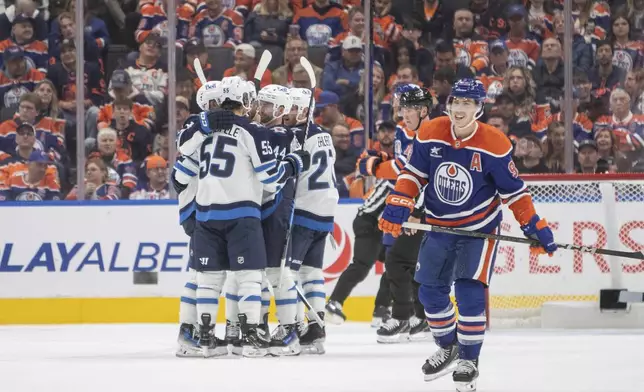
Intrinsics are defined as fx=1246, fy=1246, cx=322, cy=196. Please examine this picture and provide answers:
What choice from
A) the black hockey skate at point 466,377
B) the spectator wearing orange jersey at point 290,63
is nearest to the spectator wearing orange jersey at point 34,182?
the spectator wearing orange jersey at point 290,63

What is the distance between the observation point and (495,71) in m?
9.13

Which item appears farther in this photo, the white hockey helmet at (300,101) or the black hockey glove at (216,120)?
the white hockey helmet at (300,101)

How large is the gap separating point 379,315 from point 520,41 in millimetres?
2708

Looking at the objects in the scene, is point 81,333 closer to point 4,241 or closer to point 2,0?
point 4,241

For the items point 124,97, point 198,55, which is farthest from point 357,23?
point 124,97

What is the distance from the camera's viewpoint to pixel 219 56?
30.1 ft

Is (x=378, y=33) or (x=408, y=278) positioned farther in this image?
(x=378, y=33)

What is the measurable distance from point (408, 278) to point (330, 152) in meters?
1.03

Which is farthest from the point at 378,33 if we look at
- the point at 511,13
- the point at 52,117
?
the point at 52,117

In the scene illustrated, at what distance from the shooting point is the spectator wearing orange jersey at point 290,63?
9148 millimetres

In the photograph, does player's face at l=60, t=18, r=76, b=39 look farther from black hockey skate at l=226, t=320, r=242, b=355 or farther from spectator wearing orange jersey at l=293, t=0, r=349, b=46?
black hockey skate at l=226, t=320, r=242, b=355

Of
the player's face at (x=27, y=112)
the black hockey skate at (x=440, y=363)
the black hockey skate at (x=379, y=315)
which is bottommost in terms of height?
the black hockey skate at (x=379, y=315)

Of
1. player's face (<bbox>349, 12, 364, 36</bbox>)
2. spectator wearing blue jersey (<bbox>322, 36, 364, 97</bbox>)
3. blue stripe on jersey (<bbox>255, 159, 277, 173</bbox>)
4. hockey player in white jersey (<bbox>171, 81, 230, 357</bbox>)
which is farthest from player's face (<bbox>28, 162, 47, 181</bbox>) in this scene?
blue stripe on jersey (<bbox>255, 159, 277, 173</bbox>)

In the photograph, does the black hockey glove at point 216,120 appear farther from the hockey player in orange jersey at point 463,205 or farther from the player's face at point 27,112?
the player's face at point 27,112
